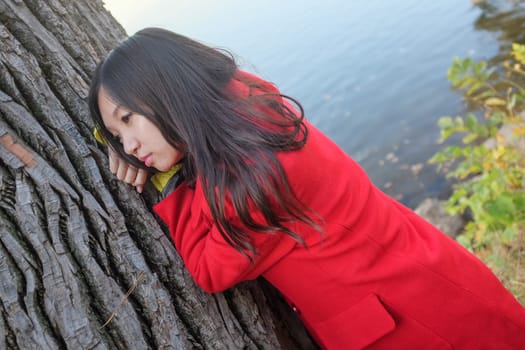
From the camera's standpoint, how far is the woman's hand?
1575mm

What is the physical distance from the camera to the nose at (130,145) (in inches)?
60.7

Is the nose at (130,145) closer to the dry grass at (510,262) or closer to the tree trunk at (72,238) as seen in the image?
the tree trunk at (72,238)

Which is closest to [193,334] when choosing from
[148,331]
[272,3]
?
[148,331]

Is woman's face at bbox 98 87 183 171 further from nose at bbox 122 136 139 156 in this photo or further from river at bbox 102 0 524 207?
river at bbox 102 0 524 207

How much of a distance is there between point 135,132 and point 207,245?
1.44 feet

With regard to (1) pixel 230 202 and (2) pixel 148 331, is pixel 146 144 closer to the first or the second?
(1) pixel 230 202

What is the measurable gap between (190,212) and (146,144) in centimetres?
27

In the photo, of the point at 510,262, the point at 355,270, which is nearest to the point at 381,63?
the point at 510,262

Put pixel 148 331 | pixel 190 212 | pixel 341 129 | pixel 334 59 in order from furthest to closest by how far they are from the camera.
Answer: pixel 334 59 < pixel 341 129 < pixel 190 212 < pixel 148 331

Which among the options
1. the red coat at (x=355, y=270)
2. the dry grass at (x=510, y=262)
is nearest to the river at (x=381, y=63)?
the dry grass at (x=510, y=262)

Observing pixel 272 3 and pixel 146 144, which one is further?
pixel 272 3

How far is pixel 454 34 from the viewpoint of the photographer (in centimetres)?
1067

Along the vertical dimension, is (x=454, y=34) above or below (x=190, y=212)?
below

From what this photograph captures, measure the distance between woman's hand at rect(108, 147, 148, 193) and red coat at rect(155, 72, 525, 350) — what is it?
11 cm
